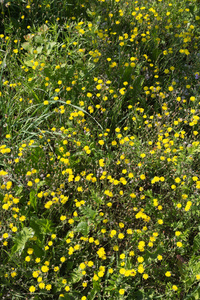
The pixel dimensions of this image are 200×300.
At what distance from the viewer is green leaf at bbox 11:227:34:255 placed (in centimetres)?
205

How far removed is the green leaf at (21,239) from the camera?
2.05 metres

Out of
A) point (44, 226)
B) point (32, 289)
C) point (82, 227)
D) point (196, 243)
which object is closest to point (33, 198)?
point (44, 226)

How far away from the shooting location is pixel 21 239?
6.88 ft

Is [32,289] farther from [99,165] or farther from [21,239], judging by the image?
[99,165]

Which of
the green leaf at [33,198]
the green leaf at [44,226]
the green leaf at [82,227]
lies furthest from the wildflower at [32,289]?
the green leaf at [33,198]

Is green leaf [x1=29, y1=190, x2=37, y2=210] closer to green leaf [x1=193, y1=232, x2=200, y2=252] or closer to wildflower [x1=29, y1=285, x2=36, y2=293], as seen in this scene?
wildflower [x1=29, y1=285, x2=36, y2=293]

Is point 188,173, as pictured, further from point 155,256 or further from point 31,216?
point 31,216

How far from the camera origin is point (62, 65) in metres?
3.11

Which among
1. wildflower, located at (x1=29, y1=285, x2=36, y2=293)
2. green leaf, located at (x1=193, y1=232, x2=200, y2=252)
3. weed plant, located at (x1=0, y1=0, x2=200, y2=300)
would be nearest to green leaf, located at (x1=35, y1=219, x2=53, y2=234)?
weed plant, located at (x1=0, y1=0, x2=200, y2=300)

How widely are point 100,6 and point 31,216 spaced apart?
296 centimetres

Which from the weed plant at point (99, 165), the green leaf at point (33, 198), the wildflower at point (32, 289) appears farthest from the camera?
the green leaf at point (33, 198)

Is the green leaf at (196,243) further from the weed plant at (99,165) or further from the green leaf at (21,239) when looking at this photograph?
the green leaf at (21,239)

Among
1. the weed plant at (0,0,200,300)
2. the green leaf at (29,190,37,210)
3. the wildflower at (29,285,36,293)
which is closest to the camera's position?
the wildflower at (29,285,36,293)

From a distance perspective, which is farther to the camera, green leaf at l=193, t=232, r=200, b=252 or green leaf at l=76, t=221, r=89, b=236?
green leaf at l=193, t=232, r=200, b=252
